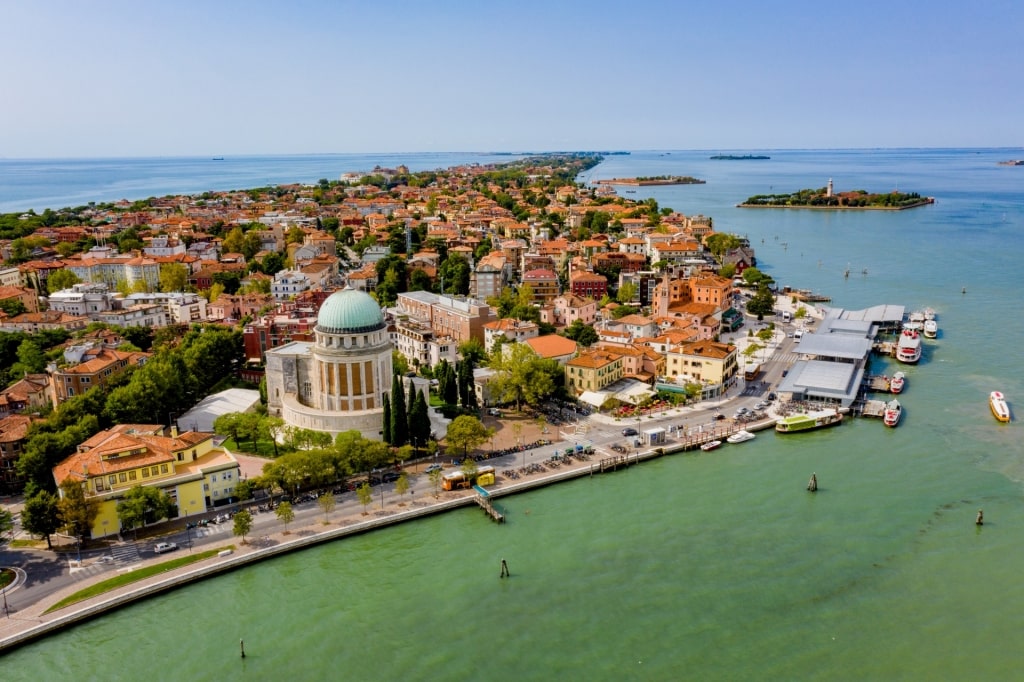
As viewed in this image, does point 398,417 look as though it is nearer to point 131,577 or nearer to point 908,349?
point 131,577

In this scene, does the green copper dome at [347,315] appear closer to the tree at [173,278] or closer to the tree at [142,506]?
the tree at [142,506]

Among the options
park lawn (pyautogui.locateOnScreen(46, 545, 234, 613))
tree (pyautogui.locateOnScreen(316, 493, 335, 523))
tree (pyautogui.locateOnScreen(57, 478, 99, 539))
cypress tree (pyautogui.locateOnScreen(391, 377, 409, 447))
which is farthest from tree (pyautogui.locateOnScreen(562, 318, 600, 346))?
tree (pyautogui.locateOnScreen(57, 478, 99, 539))

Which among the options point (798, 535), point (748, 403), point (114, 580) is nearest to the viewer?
point (114, 580)

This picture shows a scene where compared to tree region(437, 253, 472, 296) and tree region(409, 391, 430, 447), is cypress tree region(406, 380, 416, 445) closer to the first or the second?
tree region(409, 391, 430, 447)

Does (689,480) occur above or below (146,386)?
below

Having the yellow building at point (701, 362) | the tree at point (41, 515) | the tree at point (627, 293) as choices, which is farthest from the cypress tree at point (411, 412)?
the tree at point (627, 293)

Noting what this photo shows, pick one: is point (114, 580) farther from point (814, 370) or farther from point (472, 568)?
point (814, 370)

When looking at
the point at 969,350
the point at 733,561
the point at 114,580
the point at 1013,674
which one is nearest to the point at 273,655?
the point at 114,580
